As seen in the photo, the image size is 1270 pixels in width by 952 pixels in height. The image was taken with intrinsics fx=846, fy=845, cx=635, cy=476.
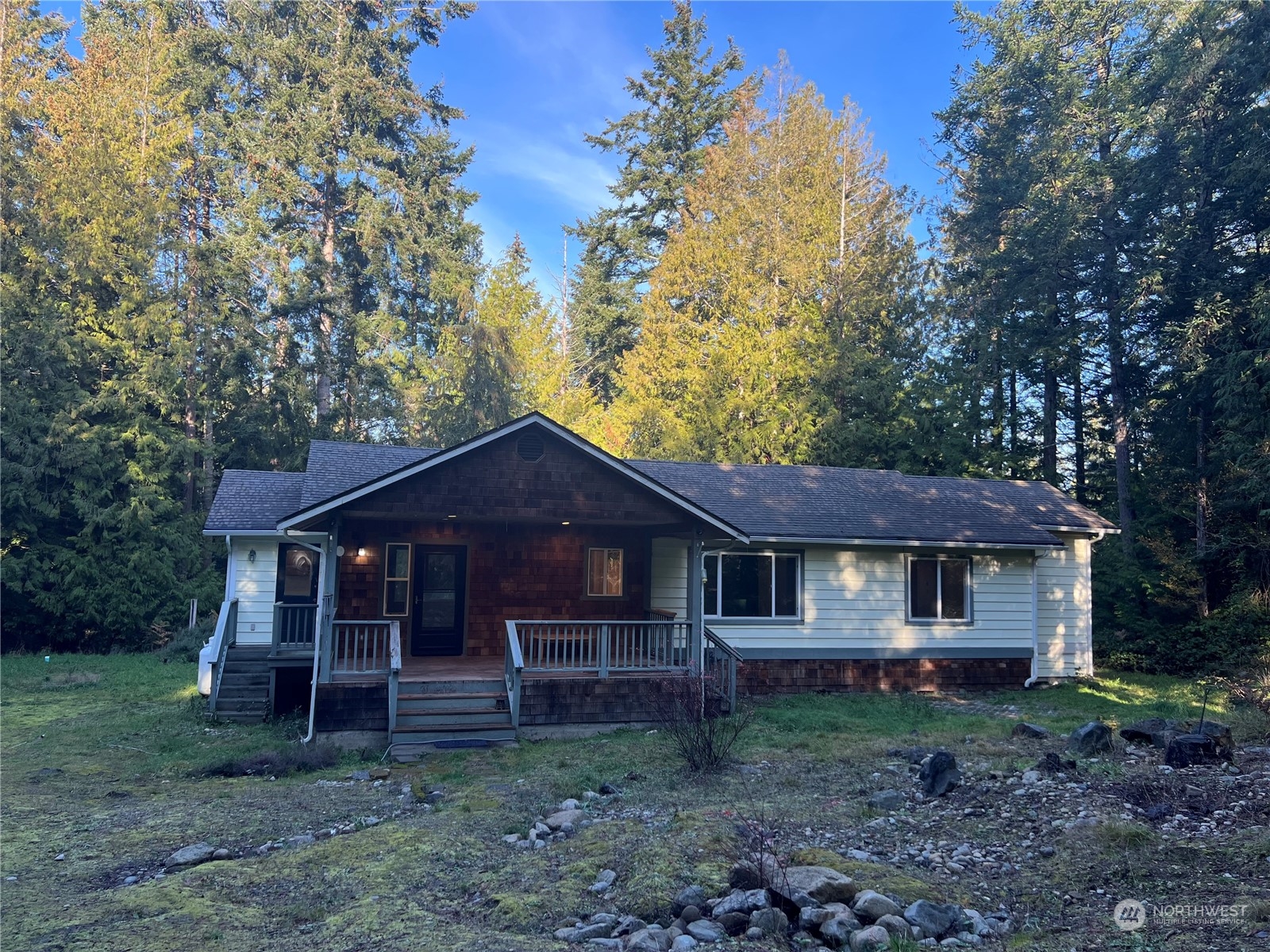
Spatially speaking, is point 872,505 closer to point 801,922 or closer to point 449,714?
point 449,714

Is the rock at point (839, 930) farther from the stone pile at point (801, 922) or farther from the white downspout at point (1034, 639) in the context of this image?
the white downspout at point (1034, 639)

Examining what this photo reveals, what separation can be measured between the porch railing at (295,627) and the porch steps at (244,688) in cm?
40

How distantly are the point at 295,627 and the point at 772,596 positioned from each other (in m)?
8.20

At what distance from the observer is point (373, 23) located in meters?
33.6

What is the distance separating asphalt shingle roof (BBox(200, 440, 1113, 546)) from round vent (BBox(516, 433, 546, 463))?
2449mm

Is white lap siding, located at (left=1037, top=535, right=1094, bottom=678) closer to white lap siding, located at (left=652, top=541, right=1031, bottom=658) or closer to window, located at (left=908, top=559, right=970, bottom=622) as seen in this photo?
white lap siding, located at (left=652, top=541, right=1031, bottom=658)

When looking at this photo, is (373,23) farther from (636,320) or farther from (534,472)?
(534,472)

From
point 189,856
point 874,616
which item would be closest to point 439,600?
point 874,616

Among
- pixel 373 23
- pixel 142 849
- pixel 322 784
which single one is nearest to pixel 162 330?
pixel 373 23

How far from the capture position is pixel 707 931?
481 cm

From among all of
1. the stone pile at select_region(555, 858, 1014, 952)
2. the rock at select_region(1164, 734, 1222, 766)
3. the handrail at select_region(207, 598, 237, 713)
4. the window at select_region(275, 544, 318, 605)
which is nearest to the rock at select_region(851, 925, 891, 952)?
the stone pile at select_region(555, 858, 1014, 952)

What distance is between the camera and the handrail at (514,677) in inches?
435

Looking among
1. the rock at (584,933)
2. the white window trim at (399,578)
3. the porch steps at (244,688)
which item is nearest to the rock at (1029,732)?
the rock at (584,933)

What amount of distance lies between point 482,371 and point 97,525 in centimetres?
1261
